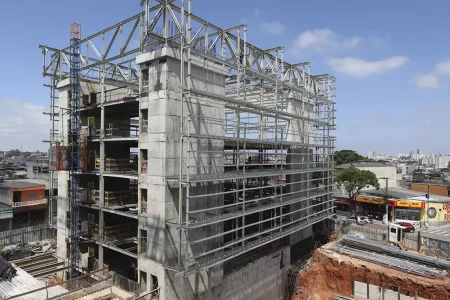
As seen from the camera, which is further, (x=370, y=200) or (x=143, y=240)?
(x=370, y=200)

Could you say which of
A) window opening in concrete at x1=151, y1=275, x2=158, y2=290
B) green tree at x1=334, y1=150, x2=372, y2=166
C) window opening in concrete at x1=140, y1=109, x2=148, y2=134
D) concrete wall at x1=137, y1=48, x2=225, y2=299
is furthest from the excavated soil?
green tree at x1=334, y1=150, x2=372, y2=166

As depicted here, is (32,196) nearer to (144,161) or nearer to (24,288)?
(24,288)

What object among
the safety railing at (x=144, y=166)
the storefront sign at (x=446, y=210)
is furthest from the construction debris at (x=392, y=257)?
the storefront sign at (x=446, y=210)

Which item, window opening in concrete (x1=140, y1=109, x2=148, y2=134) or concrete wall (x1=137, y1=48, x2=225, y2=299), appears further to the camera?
window opening in concrete (x1=140, y1=109, x2=148, y2=134)

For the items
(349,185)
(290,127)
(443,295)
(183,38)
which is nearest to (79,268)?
(183,38)

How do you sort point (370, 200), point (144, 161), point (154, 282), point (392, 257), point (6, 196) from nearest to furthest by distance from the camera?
point (154, 282), point (144, 161), point (392, 257), point (6, 196), point (370, 200)

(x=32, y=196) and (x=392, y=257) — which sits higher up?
(x=32, y=196)

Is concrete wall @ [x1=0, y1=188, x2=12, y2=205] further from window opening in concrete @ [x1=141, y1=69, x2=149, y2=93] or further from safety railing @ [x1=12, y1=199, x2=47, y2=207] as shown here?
window opening in concrete @ [x1=141, y1=69, x2=149, y2=93]

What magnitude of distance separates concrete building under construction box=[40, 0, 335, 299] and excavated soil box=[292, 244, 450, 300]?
241 centimetres

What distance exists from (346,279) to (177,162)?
19250mm

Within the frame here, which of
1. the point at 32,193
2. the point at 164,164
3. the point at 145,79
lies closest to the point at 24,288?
the point at 164,164

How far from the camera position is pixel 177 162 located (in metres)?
18.2

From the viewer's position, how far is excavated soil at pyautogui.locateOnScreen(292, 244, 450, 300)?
23.3m

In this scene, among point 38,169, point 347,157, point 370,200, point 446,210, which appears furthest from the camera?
point 347,157
